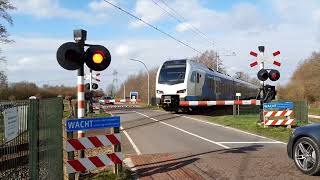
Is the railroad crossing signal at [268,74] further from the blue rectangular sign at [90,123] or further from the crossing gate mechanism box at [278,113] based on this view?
the blue rectangular sign at [90,123]

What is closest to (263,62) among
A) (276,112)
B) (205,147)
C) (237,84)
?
(276,112)

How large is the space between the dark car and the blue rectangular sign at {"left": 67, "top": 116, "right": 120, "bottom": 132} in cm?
361

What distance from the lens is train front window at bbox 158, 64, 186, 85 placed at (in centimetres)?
3145

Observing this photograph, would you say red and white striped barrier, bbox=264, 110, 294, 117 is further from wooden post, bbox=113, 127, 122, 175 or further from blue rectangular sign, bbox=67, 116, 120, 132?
blue rectangular sign, bbox=67, 116, 120, 132

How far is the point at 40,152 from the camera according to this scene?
7.86m

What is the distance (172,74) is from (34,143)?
24.6m

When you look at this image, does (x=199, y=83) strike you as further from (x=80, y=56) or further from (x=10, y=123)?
(x=10, y=123)

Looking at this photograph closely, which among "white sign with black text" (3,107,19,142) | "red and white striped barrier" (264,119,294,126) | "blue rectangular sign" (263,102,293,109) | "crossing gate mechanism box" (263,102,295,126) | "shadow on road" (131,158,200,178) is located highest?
"white sign with black text" (3,107,19,142)

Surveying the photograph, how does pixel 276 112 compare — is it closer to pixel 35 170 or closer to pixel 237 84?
pixel 35 170

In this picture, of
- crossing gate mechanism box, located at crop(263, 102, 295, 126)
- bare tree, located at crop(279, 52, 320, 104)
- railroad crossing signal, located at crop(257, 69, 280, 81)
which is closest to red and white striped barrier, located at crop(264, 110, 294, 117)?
crossing gate mechanism box, located at crop(263, 102, 295, 126)

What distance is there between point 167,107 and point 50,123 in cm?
2480

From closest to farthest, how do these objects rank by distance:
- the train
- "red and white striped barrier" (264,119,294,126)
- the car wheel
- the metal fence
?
1. the metal fence
2. the car wheel
3. "red and white striped barrier" (264,119,294,126)
4. the train

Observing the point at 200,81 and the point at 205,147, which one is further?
the point at 200,81

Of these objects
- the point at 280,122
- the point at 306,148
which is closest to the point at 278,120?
the point at 280,122
